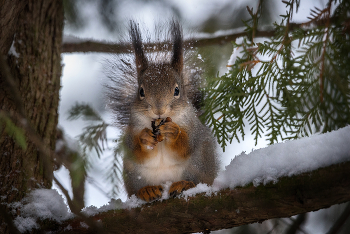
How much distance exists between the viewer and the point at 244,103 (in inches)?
51.4

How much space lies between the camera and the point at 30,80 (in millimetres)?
1526

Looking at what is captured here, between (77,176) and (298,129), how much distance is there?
3.17 ft

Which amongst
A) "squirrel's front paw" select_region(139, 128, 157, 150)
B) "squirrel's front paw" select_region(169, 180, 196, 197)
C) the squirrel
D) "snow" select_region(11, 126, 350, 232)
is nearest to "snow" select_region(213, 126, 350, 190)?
"snow" select_region(11, 126, 350, 232)

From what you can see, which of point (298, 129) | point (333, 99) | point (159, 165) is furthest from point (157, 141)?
point (333, 99)

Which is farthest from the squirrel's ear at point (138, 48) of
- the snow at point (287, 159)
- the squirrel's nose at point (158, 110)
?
the snow at point (287, 159)

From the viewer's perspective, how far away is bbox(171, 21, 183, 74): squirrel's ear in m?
1.54

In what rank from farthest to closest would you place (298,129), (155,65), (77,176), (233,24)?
(233,24)
(155,65)
(298,129)
(77,176)

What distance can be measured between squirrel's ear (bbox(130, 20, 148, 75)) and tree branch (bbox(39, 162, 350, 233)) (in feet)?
2.54

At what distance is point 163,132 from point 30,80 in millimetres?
799

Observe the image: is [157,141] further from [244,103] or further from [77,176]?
[77,176]

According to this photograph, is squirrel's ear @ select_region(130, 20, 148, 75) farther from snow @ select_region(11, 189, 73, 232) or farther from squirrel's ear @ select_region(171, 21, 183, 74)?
snow @ select_region(11, 189, 73, 232)

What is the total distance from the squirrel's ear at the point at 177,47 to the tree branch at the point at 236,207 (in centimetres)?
76

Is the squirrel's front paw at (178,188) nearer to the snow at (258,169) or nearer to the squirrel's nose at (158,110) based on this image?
the snow at (258,169)

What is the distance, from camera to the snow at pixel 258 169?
0.90 m
